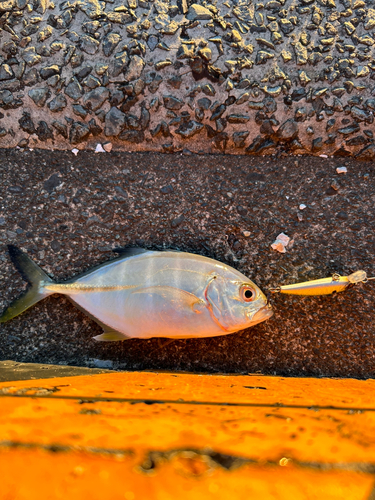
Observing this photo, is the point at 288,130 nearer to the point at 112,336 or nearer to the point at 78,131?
the point at 78,131

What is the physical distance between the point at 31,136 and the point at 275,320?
5.14 feet

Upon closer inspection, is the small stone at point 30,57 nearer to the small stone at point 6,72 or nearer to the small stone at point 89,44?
the small stone at point 6,72

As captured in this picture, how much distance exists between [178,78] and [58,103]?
63 centimetres

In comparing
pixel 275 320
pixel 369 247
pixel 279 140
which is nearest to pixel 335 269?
pixel 369 247

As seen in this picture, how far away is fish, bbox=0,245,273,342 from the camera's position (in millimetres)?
1508

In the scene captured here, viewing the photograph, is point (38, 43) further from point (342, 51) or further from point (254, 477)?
point (254, 477)

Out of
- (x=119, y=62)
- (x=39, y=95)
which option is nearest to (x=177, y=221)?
(x=119, y=62)

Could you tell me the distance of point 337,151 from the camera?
1.77 m

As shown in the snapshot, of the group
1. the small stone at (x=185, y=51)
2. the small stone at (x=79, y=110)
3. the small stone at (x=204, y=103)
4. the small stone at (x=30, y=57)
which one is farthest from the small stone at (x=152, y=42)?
the small stone at (x=30, y=57)

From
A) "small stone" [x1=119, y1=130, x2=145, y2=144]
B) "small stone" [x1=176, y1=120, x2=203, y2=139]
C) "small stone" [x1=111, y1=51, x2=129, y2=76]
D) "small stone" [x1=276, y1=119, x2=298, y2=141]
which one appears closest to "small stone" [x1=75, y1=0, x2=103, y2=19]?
"small stone" [x1=111, y1=51, x2=129, y2=76]

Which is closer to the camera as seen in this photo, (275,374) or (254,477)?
(254,477)

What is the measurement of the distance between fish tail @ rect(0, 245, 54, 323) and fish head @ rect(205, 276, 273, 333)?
2.58 feet

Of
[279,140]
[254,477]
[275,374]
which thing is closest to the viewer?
[254,477]

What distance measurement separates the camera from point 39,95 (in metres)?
1.74
